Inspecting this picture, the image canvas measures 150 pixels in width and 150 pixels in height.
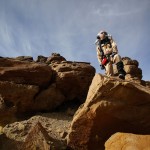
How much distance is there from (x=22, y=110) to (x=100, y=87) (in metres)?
12.0

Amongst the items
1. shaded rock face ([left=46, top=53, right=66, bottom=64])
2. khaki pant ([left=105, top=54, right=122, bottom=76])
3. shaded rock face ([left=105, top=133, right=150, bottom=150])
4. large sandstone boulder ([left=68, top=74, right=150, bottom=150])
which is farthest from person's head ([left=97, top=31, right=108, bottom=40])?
shaded rock face ([left=46, top=53, right=66, bottom=64])

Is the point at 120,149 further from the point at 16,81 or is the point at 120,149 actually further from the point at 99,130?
the point at 16,81

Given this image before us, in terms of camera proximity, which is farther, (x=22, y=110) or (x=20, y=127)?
(x=22, y=110)

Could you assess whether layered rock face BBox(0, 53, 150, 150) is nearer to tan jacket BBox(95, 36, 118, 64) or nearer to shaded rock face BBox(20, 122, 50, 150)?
shaded rock face BBox(20, 122, 50, 150)

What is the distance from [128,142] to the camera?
1213 cm

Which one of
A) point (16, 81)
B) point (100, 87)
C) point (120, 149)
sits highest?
point (16, 81)

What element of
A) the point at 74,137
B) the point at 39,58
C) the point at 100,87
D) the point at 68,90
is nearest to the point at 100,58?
the point at 100,87

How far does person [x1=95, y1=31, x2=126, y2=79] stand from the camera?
56.2 ft

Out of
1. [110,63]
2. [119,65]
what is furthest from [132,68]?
[119,65]

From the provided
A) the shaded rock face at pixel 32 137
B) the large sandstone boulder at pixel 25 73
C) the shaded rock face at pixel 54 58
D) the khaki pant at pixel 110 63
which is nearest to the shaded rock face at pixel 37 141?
the shaded rock face at pixel 32 137

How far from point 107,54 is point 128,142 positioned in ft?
22.6

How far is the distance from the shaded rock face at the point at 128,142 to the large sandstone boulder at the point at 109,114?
1.96 m

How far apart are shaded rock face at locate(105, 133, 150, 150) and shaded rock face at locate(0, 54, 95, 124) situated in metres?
13.0

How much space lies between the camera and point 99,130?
14.8 meters
